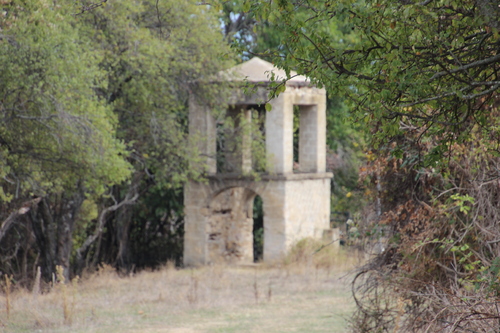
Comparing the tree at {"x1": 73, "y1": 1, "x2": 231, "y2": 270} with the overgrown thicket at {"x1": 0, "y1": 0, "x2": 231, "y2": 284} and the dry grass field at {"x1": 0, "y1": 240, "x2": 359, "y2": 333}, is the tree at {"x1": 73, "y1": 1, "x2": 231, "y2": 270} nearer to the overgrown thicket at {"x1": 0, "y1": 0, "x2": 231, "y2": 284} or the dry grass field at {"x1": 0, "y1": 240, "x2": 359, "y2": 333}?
the overgrown thicket at {"x1": 0, "y1": 0, "x2": 231, "y2": 284}

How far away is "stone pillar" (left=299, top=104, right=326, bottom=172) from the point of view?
806 inches

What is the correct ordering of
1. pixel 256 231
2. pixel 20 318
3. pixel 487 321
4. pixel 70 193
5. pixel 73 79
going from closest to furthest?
1. pixel 487 321
2. pixel 20 318
3. pixel 73 79
4. pixel 70 193
5. pixel 256 231

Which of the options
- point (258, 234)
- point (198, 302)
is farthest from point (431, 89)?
point (258, 234)

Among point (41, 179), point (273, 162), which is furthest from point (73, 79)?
point (273, 162)

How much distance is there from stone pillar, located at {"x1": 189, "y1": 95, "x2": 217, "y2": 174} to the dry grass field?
3091 mm

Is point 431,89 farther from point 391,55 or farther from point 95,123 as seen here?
point 95,123

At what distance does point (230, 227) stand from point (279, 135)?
3.36 m

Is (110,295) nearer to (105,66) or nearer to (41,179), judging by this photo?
(41,179)

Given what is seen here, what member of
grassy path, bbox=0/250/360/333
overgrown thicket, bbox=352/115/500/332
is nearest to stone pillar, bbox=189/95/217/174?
grassy path, bbox=0/250/360/333

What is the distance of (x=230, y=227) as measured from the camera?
829 inches

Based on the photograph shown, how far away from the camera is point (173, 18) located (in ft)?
55.2

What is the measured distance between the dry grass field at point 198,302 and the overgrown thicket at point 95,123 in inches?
78.9

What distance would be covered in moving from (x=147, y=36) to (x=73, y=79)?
4.07 metres

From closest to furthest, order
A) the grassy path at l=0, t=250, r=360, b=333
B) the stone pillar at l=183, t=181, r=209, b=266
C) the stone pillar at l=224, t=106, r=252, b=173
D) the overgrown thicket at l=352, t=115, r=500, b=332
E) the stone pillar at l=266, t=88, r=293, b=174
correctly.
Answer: the overgrown thicket at l=352, t=115, r=500, b=332 → the grassy path at l=0, t=250, r=360, b=333 → the stone pillar at l=266, t=88, r=293, b=174 → the stone pillar at l=224, t=106, r=252, b=173 → the stone pillar at l=183, t=181, r=209, b=266
